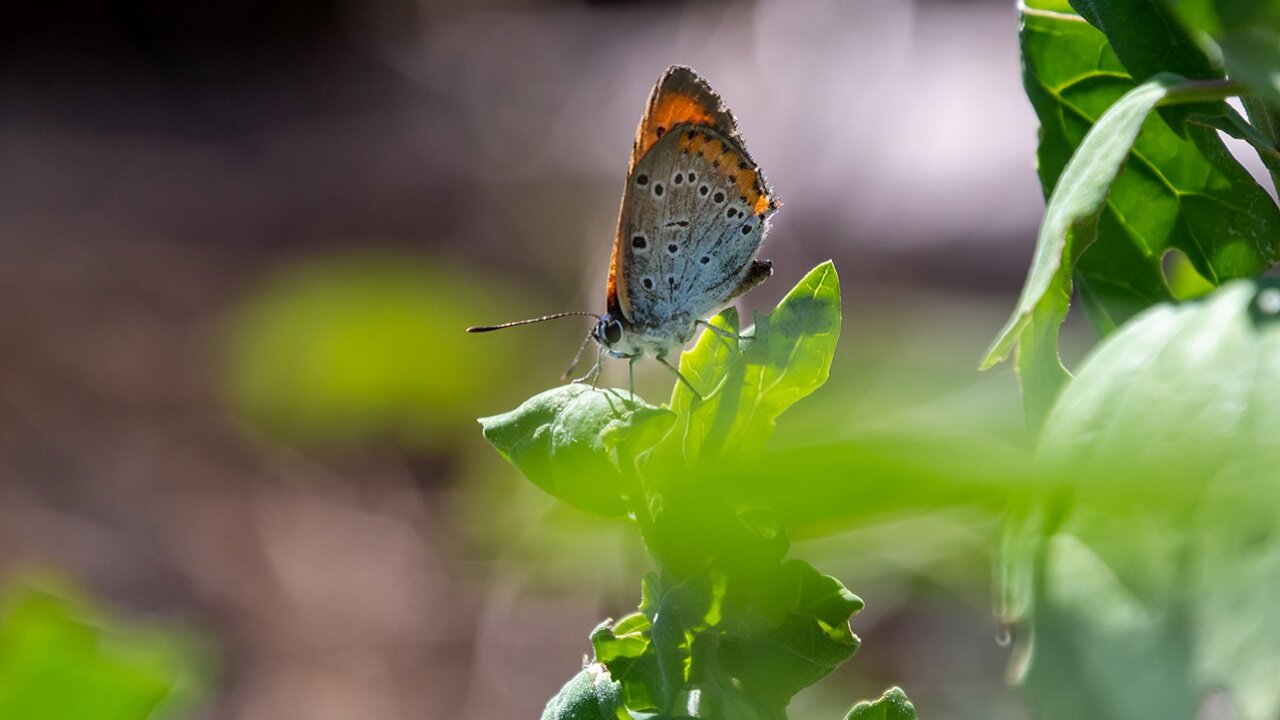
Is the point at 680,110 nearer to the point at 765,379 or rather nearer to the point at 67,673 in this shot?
the point at 765,379

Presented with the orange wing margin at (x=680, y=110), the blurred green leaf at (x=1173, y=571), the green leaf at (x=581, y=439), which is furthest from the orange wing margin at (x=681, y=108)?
the blurred green leaf at (x=1173, y=571)

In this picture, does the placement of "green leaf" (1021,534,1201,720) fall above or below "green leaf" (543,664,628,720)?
above

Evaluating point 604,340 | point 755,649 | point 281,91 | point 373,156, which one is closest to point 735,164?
point 604,340

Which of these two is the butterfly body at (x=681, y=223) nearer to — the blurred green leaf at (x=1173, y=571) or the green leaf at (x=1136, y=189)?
the green leaf at (x=1136, y=189)

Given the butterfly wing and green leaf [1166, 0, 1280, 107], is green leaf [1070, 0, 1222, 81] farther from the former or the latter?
the butterfly wing

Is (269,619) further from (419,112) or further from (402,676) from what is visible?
(419,112)

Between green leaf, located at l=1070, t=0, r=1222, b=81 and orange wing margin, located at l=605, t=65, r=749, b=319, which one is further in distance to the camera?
orange wing margin, located at l=605, t=65, r=749, b=319

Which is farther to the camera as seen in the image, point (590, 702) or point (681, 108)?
point (681, 108)

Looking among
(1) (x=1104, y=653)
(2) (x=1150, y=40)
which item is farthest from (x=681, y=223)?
(1) (x=1104, y=653)

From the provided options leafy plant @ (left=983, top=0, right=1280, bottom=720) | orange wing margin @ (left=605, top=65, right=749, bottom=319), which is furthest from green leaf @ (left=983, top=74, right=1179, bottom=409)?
orange wing margin @ (left=605, top=65, right=749, bottom=319)
